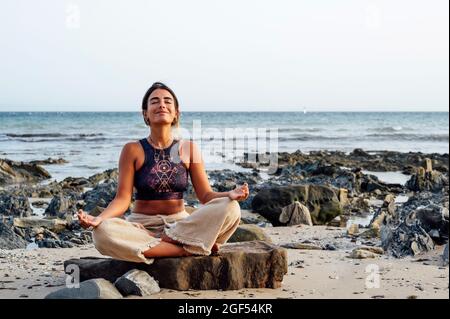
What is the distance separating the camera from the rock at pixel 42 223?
8696 millimetres

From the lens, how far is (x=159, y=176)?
18.4 feet

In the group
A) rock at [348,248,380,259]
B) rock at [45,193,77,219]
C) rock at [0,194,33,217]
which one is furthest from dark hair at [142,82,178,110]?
rock at [0,194,33,217]

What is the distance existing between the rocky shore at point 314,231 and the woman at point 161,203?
42 cm

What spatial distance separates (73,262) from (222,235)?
1.32 metres

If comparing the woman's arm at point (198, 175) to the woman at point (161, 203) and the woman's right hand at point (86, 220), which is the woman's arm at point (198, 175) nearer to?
the woman at point (161, 203)

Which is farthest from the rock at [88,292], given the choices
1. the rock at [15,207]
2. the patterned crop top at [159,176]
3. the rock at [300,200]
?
the rock at [15,207]

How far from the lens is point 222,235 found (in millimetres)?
5430

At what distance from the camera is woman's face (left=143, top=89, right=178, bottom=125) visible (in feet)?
18.3

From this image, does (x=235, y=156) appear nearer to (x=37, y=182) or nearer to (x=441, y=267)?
(x=37, y=182)

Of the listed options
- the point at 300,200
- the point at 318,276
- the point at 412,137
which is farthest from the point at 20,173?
the point at 412,137

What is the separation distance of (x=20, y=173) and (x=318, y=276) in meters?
13.0

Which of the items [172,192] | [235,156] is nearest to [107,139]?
[235,156]

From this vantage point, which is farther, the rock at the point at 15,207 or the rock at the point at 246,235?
the rock at the point at 15,207
